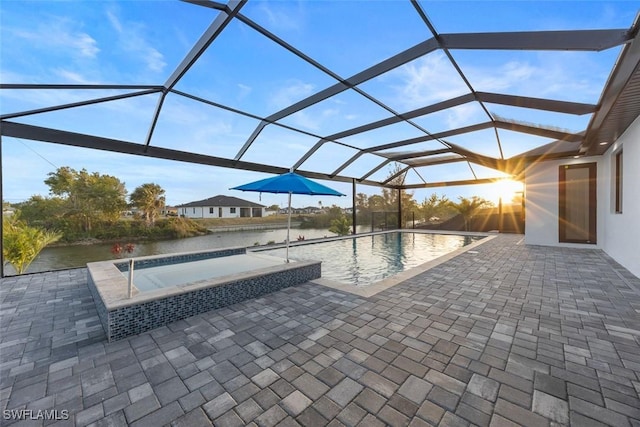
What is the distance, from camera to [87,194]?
915cm

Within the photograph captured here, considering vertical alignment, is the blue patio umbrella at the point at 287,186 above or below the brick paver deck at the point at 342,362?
above

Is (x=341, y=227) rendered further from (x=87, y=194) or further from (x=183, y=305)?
(x=183, y=305)

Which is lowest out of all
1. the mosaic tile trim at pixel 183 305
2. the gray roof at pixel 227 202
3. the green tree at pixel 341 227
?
the mosaic tile trim at pixel 183 305

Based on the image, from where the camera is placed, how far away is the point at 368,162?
12.1m

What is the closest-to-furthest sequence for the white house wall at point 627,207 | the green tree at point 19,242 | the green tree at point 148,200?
the white house wall at point 627,207
the green tree at point 19,242
the green tree at point 148,200

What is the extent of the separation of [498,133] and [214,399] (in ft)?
31.8

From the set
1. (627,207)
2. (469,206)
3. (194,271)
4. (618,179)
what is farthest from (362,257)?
(469,206)

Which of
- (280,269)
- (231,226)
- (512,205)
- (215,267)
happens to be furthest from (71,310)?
(512,205)

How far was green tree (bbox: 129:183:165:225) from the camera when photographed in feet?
35.6

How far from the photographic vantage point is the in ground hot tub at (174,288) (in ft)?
9.94

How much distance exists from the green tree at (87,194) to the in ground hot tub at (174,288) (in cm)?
479

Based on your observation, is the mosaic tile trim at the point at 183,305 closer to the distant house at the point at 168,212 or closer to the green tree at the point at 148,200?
the green tree at the point at 148,200

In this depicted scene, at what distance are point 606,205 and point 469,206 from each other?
7.70 m

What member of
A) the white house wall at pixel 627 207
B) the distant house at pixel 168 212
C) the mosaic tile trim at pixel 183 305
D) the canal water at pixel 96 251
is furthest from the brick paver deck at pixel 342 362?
the distant house at pixel 168 212
